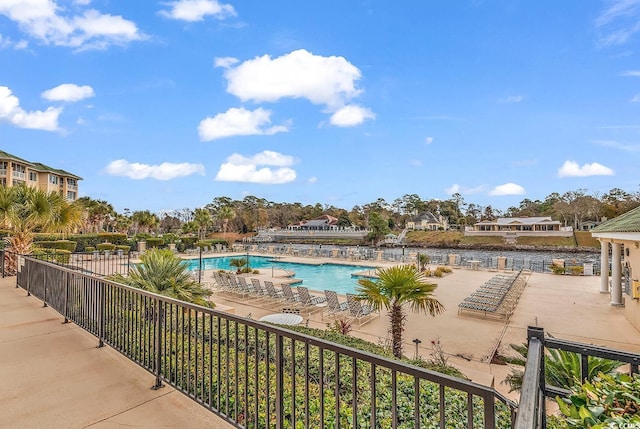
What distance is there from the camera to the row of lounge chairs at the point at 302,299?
32.3ft

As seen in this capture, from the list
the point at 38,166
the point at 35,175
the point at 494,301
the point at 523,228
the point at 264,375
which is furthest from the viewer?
the point at 523,228

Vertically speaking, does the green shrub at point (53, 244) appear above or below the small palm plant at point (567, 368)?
above

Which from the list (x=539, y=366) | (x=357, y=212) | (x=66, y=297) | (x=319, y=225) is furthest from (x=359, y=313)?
(x=357, y=212)

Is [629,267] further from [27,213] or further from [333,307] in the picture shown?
[27,213]

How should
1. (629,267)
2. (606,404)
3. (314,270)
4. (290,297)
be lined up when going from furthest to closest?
(314,270) < (290,297) < (629,267) < (606,404)

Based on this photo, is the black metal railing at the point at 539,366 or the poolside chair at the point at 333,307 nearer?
the black metal railing at the point at 539,366

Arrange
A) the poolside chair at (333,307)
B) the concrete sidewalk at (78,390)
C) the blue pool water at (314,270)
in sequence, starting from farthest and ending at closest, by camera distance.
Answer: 1. the blue pool water at (314,270)
2. the poolside chair at (333,307)
3. the concrete sidewalk at (78,390)

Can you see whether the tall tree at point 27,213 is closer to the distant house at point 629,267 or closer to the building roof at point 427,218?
the distant house at point 629,267

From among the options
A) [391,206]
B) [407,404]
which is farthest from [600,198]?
[407,404]

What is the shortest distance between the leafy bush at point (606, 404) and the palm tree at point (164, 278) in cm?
703

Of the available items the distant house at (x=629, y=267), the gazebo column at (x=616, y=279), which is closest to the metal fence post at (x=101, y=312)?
the distant house at (x=629, y=267)

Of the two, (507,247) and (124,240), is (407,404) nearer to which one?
(124,240)

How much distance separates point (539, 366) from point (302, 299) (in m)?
10.1

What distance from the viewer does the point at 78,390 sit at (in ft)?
9.98
